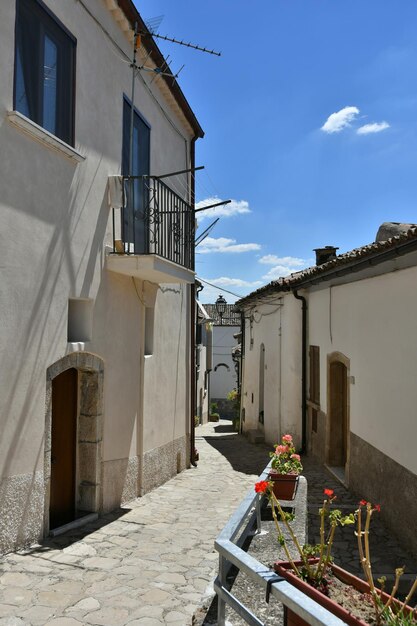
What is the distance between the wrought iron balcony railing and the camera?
330 inches

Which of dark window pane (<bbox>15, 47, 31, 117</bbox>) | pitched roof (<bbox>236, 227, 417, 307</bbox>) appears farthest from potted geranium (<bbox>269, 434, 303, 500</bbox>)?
dark window pane (<bbox>15, 47, 31, 117</bbox>)

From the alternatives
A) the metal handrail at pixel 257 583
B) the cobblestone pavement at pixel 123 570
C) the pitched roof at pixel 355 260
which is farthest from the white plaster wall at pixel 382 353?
the metal handrail at pixel 257 583

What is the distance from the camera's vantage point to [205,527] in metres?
7.41

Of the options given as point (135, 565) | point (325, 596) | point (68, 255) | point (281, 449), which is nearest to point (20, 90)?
point (68, 255)

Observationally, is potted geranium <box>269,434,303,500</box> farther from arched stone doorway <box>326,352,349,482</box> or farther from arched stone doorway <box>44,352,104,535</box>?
arched stone doorway <box>326,352,349,482</box>

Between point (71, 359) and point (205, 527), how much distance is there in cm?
288

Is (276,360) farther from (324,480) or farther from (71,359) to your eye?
(71,359)

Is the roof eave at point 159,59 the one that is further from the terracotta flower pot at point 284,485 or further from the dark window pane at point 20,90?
the terracotta flower pot at point 284,485

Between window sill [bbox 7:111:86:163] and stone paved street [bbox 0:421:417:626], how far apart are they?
4376 millimetres

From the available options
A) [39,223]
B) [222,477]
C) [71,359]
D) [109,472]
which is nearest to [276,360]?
[222,477]

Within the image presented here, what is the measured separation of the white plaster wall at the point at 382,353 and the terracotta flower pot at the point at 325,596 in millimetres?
3949

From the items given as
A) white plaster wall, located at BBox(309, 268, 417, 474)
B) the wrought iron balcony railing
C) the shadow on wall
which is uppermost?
the wrought iron balcony railing

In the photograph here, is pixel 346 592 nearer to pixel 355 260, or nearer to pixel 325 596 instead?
pixel 325 596

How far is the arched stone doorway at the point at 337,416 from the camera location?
1170 centimetres
